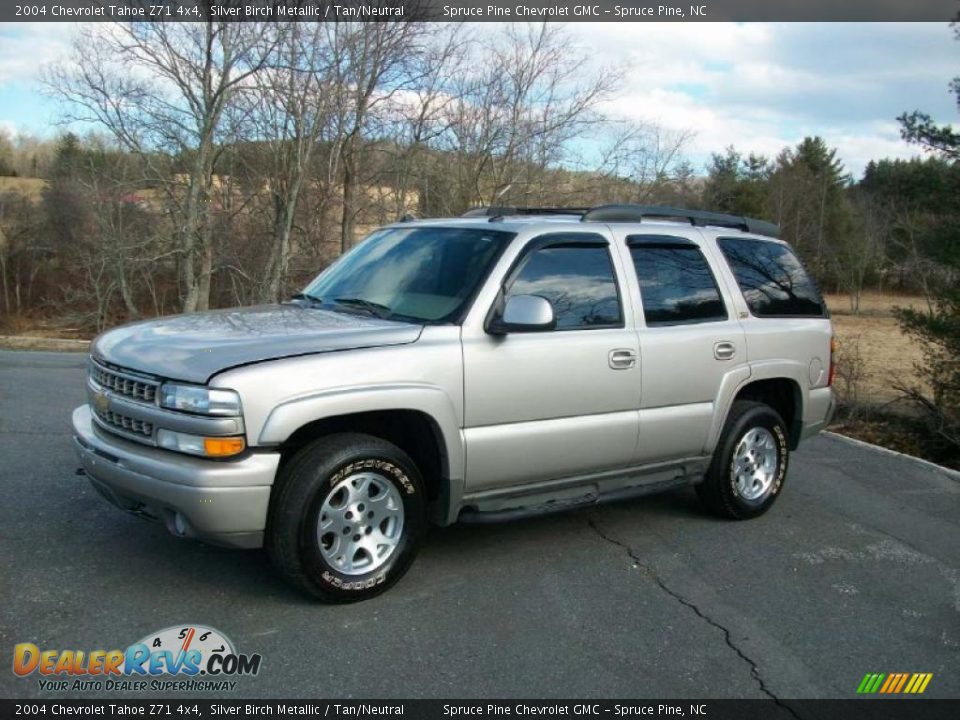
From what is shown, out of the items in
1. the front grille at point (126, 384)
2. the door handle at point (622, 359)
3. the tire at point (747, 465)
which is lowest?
the tire at point (747, 465)

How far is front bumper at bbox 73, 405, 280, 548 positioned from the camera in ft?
12.4

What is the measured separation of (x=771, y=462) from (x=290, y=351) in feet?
12.4

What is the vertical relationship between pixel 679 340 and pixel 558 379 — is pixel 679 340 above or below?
above

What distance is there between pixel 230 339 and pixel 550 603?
2104 mm

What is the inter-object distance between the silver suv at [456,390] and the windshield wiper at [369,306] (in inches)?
0.9

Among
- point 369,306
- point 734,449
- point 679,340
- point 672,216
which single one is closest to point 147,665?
point 369,306

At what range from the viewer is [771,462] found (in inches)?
→ 243

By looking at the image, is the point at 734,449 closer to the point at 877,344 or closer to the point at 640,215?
the point at 640,215

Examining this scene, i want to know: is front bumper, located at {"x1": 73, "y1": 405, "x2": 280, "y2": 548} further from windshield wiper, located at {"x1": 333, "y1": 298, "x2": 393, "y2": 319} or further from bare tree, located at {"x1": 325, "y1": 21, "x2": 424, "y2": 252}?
bare tree, located at {"x1": 325, "y1": 21, "x2": 424, "y2": 252}

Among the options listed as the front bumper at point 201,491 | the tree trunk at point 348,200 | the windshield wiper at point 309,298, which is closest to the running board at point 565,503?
the front bumper at point 201,491

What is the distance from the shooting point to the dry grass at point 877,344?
1216cm

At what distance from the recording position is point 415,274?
505 centimetres

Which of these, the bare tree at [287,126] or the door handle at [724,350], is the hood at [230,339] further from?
the bare tree at [287,126]

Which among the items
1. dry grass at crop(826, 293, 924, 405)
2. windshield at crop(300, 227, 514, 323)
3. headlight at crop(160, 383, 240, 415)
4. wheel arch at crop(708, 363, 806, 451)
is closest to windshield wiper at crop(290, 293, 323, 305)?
windshield at crop(300, 227, 514, 323)
